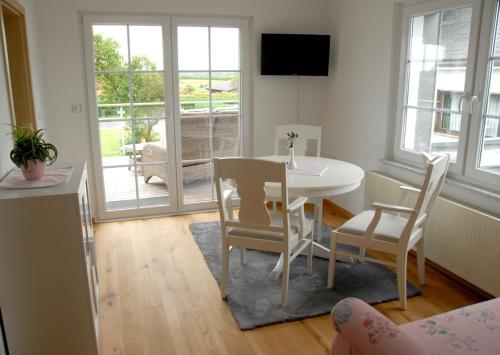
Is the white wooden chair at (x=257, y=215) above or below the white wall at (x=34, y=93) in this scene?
below

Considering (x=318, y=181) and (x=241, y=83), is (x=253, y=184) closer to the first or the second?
(x=318, y=181)

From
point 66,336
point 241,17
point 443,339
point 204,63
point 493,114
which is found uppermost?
point 241,17

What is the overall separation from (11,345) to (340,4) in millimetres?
4053

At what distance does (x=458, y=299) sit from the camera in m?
2.93

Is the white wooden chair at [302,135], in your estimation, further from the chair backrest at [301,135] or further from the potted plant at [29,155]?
the potted plant at [29,155]

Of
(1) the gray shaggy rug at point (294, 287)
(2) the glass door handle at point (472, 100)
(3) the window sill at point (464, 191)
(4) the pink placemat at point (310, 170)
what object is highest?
(2) the glass door handle at point (472, 100)

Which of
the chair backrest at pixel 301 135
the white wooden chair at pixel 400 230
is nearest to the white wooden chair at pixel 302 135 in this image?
the chair backrest at pixel 301 135

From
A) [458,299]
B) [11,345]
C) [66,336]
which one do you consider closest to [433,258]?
[458,299]

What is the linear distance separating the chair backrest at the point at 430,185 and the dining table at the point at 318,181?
0.47 meters

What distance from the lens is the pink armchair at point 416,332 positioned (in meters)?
1.35

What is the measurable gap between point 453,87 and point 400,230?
1.19 metres

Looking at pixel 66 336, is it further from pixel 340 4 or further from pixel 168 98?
pixel 340 4

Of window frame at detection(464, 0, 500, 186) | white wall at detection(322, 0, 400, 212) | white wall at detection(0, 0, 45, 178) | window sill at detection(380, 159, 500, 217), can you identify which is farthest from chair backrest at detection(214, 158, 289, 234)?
white wall at detection(322, 0, 400, 212)

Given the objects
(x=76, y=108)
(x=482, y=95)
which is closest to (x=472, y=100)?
(x=482, y=95)
